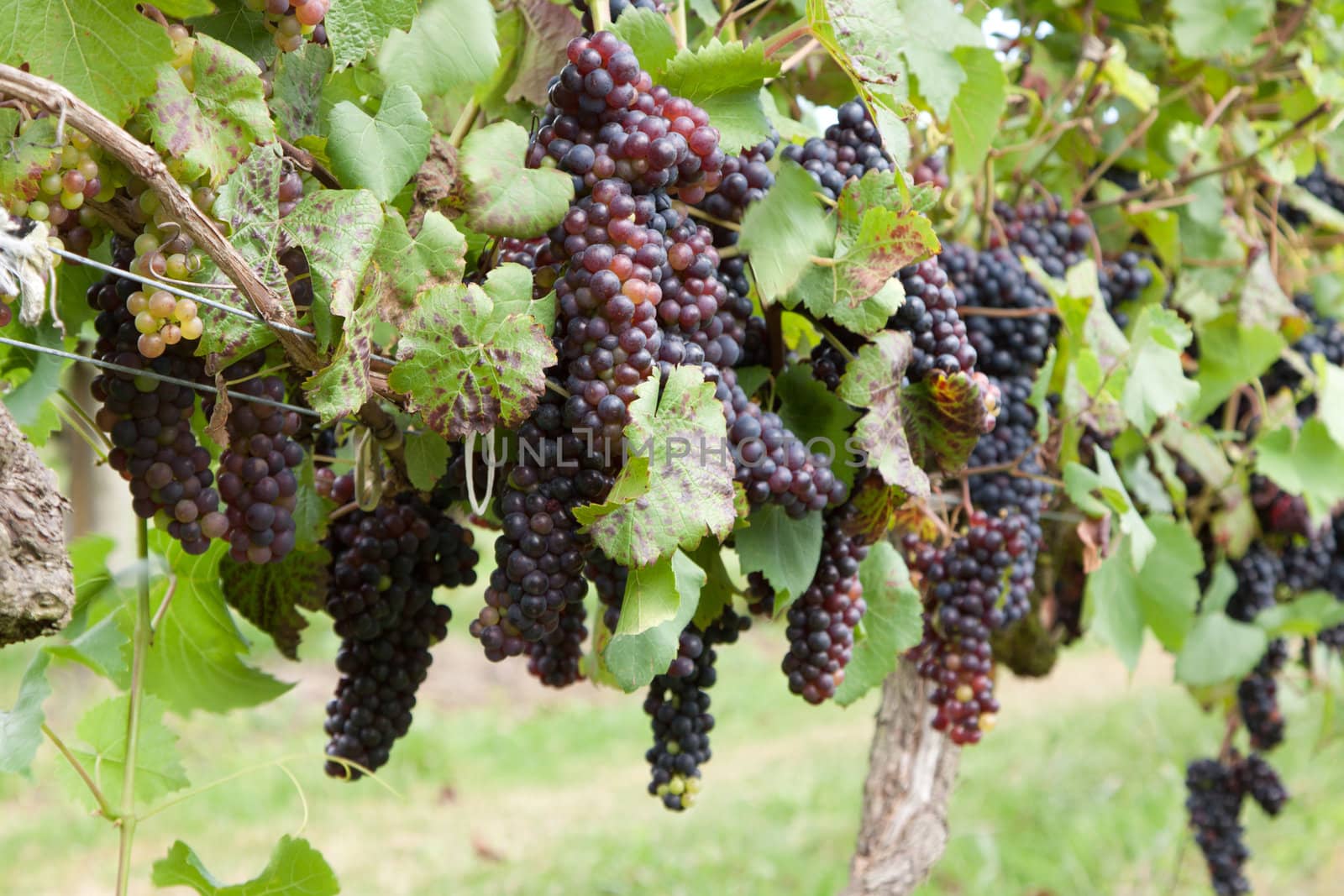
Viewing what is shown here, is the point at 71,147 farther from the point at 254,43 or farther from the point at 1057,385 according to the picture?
the point at 1057,385

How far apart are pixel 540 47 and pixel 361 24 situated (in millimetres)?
203

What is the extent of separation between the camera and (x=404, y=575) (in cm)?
108

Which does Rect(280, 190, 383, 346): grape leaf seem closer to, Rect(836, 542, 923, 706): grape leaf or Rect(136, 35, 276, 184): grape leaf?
Rect(136, 35, 276, 184): grape leaf

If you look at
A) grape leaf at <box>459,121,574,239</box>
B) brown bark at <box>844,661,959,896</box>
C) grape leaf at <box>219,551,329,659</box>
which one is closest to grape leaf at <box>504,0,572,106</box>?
grape leaf at <box>459,121,574,239</box>

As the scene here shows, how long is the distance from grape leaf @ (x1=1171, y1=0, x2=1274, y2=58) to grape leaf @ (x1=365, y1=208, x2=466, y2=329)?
1.43 meters

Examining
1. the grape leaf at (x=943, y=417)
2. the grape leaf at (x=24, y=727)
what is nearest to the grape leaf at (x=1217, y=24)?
the grape leaf at (x=943, y=417)

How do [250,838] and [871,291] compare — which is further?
[250,838]

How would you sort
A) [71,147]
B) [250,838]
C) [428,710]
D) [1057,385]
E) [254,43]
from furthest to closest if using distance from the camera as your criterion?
[428,710]
[250,838]
[1057,385]
[254,43]
[71,147]

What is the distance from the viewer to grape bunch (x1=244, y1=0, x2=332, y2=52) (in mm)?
803

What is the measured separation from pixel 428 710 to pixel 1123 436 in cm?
485

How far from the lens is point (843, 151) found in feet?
3.41

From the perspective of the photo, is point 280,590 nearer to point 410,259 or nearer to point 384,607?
point 384,607

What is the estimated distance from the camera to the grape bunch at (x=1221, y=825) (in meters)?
2.40

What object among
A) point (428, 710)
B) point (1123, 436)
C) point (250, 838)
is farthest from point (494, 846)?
point (1123, 436)
